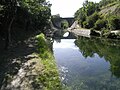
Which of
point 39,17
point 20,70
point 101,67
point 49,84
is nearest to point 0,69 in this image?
point 20,70

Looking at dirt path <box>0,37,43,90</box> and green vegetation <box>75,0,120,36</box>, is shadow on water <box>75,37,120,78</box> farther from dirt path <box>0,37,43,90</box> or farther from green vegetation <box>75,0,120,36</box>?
green vegetation <box>75,0,120,36</box>

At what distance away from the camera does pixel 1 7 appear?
40469mm

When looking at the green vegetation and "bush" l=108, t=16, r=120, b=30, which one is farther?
the green vegetation

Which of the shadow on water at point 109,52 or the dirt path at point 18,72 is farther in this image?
the shadow on water at point 109,52

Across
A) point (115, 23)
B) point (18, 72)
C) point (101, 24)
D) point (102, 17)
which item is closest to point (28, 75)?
point (18, 72)

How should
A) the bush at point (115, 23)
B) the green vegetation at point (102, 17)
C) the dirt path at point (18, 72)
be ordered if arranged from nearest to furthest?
the dirt path at point (18, 72) → the bush at point (115, 23) → the green vegetation at point (102, 17)

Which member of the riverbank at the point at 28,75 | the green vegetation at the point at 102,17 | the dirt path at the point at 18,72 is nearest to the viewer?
the riverbank at the point at 28,75

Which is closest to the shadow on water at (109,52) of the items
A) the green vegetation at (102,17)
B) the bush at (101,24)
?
the green vegetation at (102,17)

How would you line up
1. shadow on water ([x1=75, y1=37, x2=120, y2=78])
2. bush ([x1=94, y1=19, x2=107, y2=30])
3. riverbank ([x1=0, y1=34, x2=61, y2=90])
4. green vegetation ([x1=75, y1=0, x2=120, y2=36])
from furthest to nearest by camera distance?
bush ([x1=94, y1=19, x2=107, y2=30])
green vegetation ([x1=75, y1=0, x2=120, y2=36])
shadow on water ([x1=75, y1=37, x2=120, y2=78])
riverbank ([x1=0, y1=34, x2=61, y2=90])

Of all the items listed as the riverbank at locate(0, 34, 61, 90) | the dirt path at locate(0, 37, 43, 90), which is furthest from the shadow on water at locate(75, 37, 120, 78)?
the dirt path at locate(0, 37, 43, 90)

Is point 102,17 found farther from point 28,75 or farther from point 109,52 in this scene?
point 28,75

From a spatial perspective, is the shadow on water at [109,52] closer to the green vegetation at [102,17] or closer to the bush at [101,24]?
the green vegetation at [102,17]

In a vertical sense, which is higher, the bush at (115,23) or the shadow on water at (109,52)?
the bush at (115,23)

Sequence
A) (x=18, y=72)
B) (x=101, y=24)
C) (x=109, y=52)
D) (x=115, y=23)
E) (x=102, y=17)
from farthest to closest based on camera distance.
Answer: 1. (x=102, y=17)
2. (x=101, y=24)
3. (x=115, y=23)
4. (x=109, y=52)
5. (x=18, y=72)
